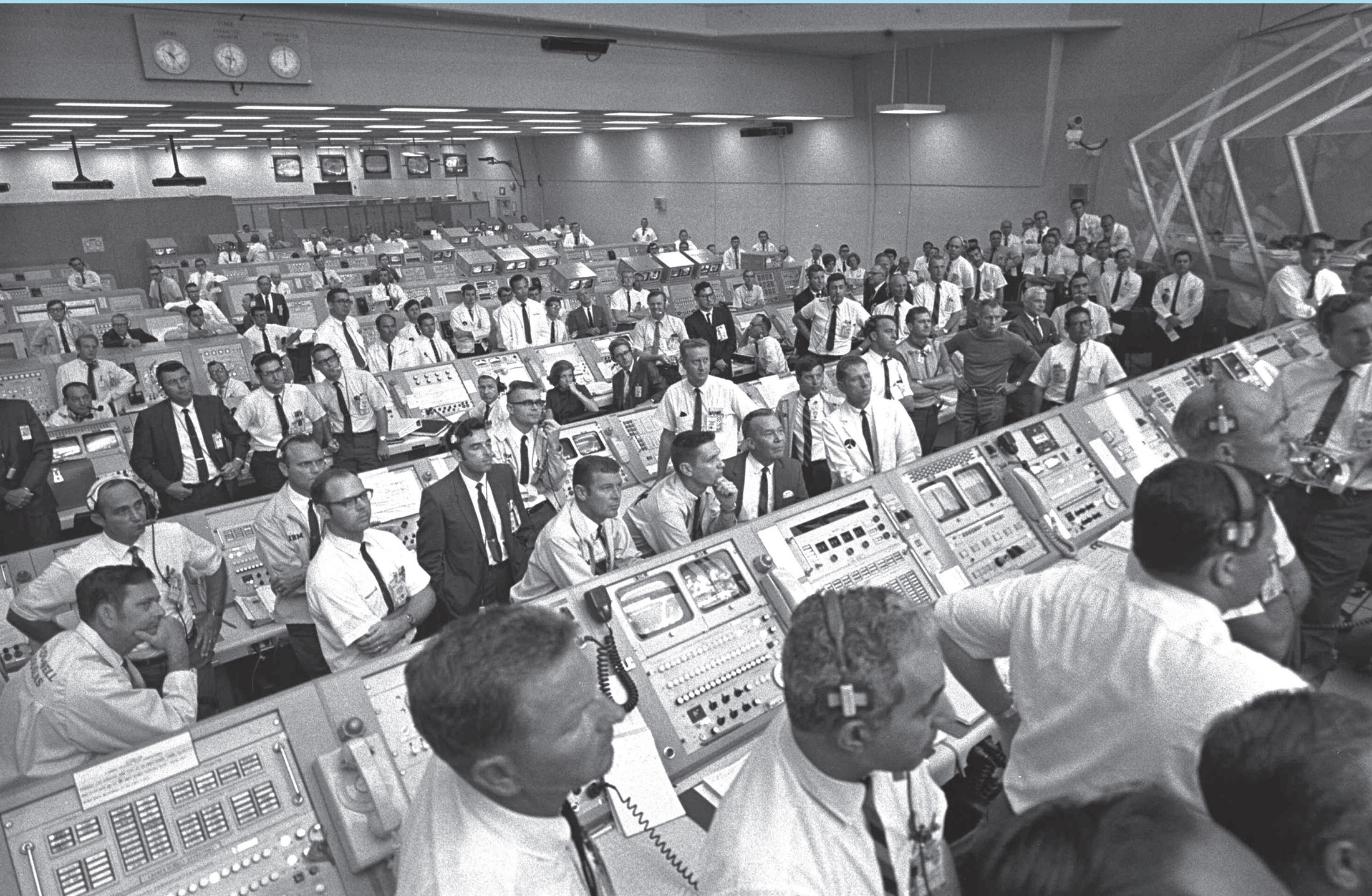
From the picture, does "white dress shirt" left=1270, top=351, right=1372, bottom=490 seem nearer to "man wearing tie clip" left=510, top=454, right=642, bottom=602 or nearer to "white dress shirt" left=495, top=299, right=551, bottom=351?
"man wearing tie clip" left=510, top=454, right=642, bottom=602

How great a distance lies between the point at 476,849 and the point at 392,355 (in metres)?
6.71

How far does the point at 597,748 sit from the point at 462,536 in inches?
99.8

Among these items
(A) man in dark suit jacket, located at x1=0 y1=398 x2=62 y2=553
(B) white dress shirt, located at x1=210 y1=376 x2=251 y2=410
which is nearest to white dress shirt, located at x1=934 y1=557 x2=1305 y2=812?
(A) man in dark suit jacket, located at x1=0 y1=398 x2=62 y2=553

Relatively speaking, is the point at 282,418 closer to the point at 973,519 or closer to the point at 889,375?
the point at 889,375

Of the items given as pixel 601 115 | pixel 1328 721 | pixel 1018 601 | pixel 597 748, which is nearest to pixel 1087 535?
pixel 1018 601

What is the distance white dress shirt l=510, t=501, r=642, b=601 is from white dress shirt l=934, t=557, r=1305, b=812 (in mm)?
1572

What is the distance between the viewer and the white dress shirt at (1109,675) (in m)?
1.39

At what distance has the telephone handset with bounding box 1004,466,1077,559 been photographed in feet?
10.7

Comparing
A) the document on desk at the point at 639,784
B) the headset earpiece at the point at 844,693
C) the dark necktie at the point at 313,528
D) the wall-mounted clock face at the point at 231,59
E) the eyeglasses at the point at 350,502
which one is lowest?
the document on desk at the point at 639,784

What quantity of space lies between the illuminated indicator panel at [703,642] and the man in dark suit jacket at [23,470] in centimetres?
437

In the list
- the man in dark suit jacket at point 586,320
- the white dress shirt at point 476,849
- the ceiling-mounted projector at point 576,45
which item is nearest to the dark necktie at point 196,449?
the white dress shirt at point 476,849

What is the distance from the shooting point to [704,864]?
4.09 ft

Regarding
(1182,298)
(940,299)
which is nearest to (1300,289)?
(1182,298)

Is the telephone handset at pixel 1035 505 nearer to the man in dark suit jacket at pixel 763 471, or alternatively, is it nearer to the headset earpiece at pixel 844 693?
the man in dark suit jacket at pixel 763 471
